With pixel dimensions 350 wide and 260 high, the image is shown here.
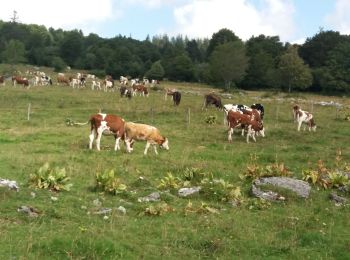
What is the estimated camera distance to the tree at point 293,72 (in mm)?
80562

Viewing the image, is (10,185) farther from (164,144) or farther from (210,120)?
(210,120)

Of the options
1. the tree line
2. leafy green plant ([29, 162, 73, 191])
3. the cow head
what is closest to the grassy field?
A: leafy green plant ([29, 162, 73, 191])

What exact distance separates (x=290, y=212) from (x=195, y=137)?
1441 centimetres

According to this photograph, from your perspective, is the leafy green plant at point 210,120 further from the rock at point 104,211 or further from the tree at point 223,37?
the tree at point 223,37

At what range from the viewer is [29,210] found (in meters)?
12.1

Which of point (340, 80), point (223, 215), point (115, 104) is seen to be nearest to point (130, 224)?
point (223, 215)

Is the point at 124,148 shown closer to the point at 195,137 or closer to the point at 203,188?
the point at 195,137

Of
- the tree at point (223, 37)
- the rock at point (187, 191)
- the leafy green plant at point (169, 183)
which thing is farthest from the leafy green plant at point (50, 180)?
the tree at point (223, 37)

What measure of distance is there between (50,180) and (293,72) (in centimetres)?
7083

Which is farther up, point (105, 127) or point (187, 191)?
point (105, 127)

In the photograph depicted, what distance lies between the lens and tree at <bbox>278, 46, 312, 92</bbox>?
80562mm

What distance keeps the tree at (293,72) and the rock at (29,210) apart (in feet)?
237

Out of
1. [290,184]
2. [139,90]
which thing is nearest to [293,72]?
[139,90]

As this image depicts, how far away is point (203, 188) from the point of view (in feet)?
50.5
